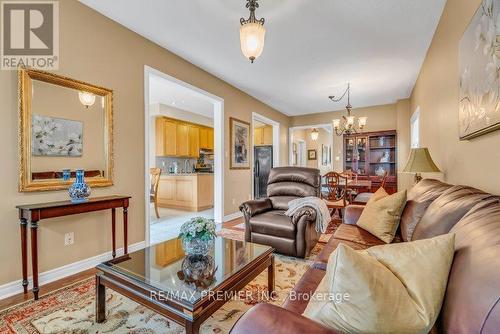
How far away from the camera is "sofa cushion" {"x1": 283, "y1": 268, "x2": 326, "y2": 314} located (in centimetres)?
112

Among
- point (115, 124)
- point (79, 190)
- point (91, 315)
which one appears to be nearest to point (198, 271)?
point (91, 315)

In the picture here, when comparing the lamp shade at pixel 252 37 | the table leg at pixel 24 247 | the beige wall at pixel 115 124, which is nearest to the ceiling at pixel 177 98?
the beige wall at pixel 115 124

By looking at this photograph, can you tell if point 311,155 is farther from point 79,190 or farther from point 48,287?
point 48,287

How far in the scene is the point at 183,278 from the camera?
1.42 m

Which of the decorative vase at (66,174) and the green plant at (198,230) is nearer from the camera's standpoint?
the green plant at (198,230)

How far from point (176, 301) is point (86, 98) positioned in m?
2.32

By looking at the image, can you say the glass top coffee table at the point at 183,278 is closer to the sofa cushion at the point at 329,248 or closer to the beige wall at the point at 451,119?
the sofa cushion at the point at 329,248

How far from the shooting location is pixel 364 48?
10.8 feet

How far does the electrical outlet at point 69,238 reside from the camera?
2.37 m

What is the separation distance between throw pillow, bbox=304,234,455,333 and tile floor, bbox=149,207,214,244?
10.4 ft

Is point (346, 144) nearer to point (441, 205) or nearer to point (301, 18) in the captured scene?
point (301, 18)

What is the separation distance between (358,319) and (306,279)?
717 millimetres

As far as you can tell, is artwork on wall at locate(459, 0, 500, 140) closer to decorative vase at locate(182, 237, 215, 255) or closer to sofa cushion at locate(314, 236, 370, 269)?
sofa cushion at locate(314, 236, 370, 269)

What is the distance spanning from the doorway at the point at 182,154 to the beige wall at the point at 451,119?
317 cm
